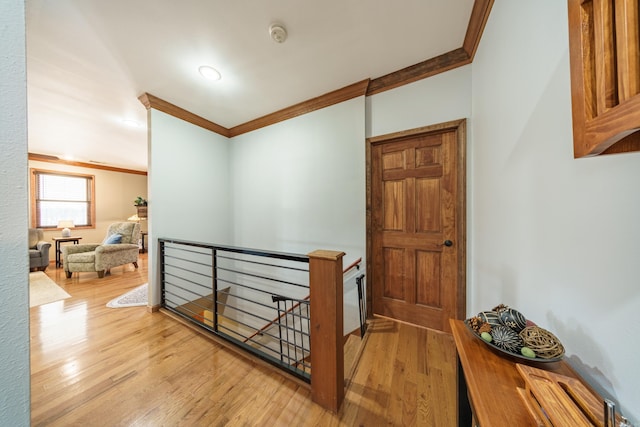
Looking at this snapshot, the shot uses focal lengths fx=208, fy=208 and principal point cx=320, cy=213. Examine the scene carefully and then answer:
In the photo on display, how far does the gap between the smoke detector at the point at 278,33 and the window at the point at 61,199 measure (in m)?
6.86

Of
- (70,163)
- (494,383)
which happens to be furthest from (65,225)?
(494,383)

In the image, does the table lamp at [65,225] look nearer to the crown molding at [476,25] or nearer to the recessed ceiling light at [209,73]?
the recessed ceiling light at [209,73]

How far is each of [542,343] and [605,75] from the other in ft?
2.34

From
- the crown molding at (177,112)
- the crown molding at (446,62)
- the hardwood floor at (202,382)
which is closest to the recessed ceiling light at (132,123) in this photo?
the crown molding at (177,112)

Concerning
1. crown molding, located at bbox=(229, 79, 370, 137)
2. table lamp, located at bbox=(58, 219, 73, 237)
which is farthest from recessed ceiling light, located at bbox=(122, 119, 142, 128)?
table lamp, located at bbox=(58, 219, 73, 237)

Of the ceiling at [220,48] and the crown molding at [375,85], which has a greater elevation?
the ceiling at [220,48]

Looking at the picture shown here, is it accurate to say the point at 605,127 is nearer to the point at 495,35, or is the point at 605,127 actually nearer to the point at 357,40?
the point at 495,35

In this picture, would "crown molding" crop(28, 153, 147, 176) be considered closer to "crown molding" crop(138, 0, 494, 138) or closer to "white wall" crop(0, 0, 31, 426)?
"crown molding" crop(138, 0, 494, 138)

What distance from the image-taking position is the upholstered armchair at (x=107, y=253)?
3.73 metres

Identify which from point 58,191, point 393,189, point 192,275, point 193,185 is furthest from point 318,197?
point 58,191

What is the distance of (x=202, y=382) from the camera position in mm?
1451

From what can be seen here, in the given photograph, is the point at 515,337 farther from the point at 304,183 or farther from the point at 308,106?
the point at 308,106

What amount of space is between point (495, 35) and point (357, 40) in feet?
3.06

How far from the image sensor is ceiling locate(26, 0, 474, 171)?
4.71 ft
